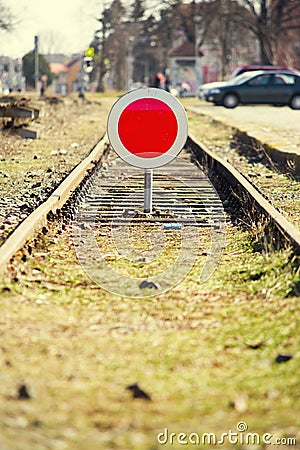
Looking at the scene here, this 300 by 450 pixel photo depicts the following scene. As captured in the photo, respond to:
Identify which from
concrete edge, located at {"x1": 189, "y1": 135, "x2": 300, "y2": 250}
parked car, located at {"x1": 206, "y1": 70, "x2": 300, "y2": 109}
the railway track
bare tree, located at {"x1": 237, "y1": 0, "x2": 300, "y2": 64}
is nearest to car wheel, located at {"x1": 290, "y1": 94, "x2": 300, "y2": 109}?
parked car, located at {"x1": 206, "y1": 70, "x2": 300, "y2": 109}

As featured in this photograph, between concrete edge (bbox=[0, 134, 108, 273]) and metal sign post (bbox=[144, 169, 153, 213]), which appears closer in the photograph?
concrete edge (bbox=[0, 134, 108, 273])

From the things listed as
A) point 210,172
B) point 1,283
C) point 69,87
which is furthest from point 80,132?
point 69,87

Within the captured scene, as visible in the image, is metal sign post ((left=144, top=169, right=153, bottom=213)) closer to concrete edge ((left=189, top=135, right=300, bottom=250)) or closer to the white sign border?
the white sign border

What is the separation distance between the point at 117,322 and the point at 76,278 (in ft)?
3.50

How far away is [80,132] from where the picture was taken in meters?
20.2

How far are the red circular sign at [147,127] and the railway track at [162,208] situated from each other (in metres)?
0.71

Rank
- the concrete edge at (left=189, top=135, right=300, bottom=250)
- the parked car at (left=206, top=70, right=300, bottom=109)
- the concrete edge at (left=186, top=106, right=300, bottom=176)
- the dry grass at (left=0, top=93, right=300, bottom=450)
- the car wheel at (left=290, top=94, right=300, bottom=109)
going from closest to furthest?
the dry grass at (left=0, top=93, right=300, bottom=450)
the concrete edge at (left=189, top=135, right=300, bottom=250)
the concrete edge at (left=186, top=106, right=300, bottom=176)
the car wheel at (left=290, top=94, right=300, bottom=109)
the parked car at (left=206, top=70, right=300, bottom=109)

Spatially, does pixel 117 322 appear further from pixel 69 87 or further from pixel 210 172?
pixel 69 87

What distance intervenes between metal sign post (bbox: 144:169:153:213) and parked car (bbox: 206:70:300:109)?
95.0ft

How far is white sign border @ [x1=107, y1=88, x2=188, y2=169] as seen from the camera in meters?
6.86

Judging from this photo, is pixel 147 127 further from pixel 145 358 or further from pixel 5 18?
pixel 5 18

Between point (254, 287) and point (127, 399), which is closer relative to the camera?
point (127, 399)

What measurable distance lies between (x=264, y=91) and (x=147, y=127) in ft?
99.1

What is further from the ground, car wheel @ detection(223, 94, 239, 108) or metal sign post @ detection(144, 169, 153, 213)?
car wheel @ detection(223, 94, 239, 108)
